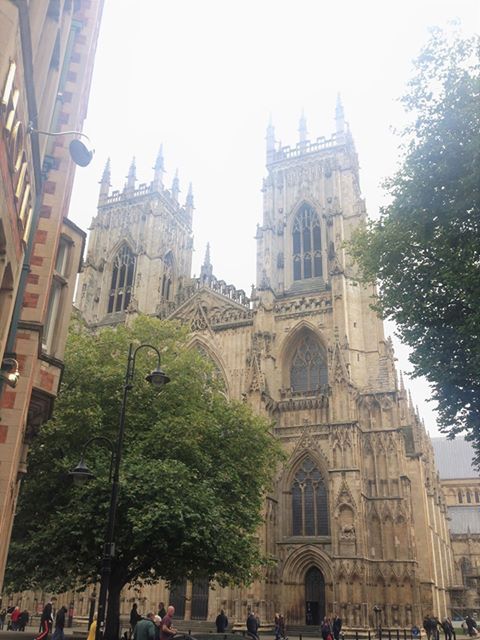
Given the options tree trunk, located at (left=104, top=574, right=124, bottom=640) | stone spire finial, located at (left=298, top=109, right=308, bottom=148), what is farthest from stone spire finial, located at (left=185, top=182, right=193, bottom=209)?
tree trunk, located at (left=104, top=574, right=124, bottom=640)

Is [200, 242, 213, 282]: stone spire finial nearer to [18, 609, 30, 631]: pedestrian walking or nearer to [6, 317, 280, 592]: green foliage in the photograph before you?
[6, 317, 280, 592]: green foliage

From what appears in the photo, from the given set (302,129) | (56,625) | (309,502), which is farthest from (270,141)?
(56,625)

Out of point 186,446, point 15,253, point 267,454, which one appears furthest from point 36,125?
point 267,454

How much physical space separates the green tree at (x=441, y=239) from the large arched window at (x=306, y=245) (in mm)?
23384

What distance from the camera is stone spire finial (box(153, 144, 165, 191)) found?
53.8 metres

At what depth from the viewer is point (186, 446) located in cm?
2055

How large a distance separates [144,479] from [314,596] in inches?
744

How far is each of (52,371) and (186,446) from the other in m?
7.77

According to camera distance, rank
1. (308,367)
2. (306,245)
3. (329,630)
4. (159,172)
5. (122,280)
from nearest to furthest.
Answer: (329,630), (308,367), (306,245), (122,280), (159,172)

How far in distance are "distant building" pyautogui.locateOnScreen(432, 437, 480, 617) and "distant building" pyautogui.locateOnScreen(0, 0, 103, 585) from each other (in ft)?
165

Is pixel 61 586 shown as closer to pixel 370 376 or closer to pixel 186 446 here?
pixel 186 446

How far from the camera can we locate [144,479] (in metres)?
18.2

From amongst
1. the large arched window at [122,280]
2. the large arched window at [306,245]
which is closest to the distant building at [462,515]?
the large arched window at [306,245]

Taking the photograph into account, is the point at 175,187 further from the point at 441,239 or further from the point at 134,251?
the point at 441,239
